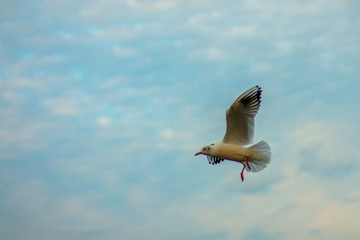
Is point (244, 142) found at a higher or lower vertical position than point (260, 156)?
higher

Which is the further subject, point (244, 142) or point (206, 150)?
point (244, 142)

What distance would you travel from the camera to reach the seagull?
64.5ft

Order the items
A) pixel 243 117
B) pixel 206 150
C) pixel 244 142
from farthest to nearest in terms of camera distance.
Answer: pixel 244 142 < pixel 206 150 < pixel 243 117

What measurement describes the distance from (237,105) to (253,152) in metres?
1.83

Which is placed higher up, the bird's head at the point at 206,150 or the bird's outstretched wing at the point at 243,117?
the bird's outstretched wing at the point at 243,117

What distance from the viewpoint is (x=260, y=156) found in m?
19.6

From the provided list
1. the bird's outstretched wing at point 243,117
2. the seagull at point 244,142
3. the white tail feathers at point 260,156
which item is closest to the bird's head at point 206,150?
the seagull at point 244,142

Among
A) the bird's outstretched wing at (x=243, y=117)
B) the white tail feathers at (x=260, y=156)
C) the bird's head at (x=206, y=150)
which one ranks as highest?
the bird's outstretched wing at (x=243, y=117)

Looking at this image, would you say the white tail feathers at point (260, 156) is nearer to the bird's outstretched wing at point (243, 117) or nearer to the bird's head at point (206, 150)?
the bird's outstretched wing at point (243, 117)

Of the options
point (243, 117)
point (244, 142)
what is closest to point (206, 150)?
point (244, 142)

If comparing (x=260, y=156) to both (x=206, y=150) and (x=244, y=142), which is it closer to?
(x=244, y=142)

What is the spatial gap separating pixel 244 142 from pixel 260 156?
1118 mm

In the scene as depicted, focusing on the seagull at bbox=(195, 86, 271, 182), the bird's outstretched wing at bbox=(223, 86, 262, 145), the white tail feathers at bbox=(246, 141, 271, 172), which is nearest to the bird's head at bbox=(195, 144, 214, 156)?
the seagull at bbox=(195, 86, 271, 182)

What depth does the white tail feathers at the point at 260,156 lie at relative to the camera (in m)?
19.6
